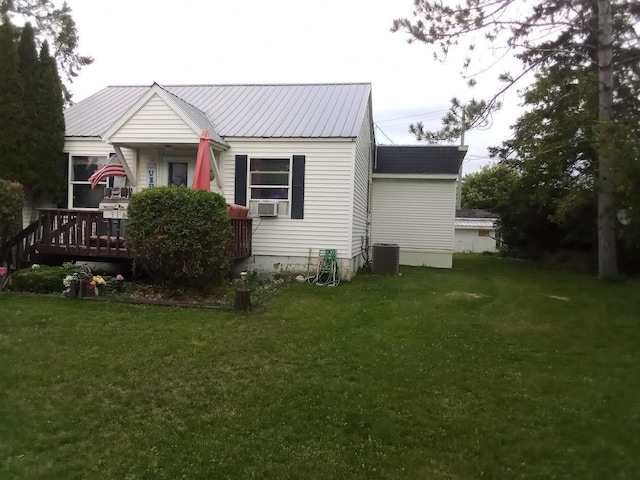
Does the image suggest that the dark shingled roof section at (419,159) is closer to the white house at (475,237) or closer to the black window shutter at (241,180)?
the black window shutter at (241,180)

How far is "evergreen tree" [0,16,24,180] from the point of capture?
10.2 metres

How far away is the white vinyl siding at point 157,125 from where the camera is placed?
10688 mm

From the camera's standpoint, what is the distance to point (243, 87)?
1489 cm

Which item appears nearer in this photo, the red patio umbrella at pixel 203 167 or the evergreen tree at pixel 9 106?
the red patio umbrella at pixel 203 167

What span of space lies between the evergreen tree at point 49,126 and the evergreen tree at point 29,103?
92 mm

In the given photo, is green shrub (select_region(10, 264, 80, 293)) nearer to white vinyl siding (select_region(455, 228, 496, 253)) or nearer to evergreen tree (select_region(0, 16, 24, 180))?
evergreen tree (select_region(0, 16, 24, 180))

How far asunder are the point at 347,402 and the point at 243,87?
1243 centimetres

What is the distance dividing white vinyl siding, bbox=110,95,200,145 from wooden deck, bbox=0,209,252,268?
2005 millimetres

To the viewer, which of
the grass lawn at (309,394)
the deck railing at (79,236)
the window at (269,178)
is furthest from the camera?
the window at (269,178)

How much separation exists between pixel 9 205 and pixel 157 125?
11.2ft

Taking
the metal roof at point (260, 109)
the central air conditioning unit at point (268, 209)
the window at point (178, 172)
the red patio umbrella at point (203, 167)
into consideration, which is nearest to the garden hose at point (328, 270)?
the central air conditioning unit at point (268, 209)

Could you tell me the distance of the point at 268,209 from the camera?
11.4m

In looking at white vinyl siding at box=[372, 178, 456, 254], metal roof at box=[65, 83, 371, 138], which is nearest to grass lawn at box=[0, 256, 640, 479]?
metal roof at box=[65, 83, 371, 138]

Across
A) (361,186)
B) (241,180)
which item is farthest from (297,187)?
(361,186)
